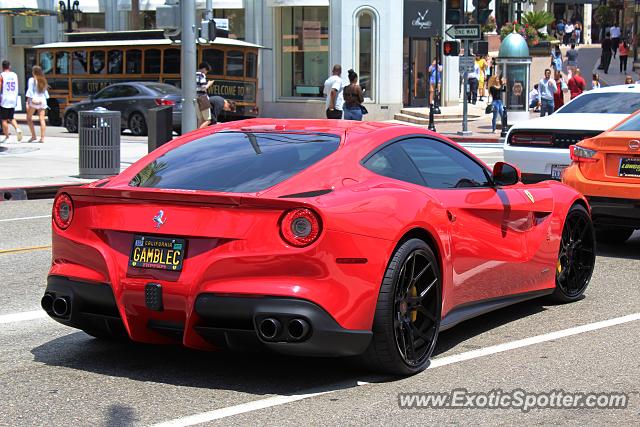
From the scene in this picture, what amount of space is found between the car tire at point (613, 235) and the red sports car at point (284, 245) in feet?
15.6

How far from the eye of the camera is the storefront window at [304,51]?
4100 cm

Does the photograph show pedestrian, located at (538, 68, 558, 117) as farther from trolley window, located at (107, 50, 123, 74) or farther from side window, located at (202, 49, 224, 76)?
trolley window, located at (107, 50, 123, 74)

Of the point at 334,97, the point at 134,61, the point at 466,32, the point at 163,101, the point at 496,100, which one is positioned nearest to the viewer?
the point at 334,97

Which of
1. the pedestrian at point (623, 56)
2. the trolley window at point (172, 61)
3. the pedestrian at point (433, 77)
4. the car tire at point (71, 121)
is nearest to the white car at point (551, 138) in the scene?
the car tire at point (71, 121)

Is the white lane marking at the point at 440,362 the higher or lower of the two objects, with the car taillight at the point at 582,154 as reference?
lower

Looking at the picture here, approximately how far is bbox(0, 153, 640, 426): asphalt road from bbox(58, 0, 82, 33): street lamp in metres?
A: 39.2

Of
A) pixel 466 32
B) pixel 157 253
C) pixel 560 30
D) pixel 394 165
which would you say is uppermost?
pixel 560 30

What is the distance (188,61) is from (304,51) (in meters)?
22.2

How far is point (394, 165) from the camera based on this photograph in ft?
21.7

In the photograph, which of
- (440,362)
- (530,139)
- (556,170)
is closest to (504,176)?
(440,362)

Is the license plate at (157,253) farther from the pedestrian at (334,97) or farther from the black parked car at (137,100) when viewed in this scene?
the black parked car at (137,100)

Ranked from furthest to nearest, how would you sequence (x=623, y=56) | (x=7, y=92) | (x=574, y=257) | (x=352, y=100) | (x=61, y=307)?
(x=623, y=56) < (x=7, y=92) < (x=352, y=100) < (x=574, y=257) < (x=61, y=307)

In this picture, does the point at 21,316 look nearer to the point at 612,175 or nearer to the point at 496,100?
the point at 612,175

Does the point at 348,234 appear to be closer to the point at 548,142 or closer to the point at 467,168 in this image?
the point at 467,168
